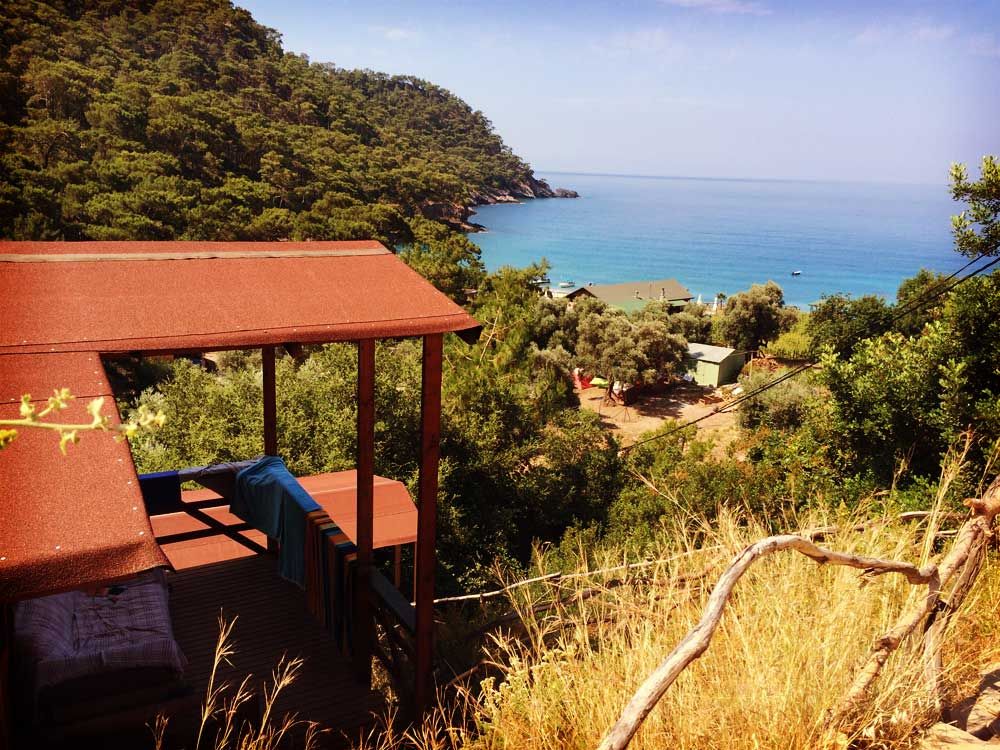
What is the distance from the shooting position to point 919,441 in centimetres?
853

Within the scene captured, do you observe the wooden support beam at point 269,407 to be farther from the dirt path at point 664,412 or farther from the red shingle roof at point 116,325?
the dirt path at point 664,412

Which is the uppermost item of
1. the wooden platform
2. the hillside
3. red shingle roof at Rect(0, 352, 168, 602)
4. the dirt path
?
the hillside

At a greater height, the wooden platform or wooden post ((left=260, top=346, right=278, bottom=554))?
wooden post ((left=260, top=346, right=278, bottom=554))

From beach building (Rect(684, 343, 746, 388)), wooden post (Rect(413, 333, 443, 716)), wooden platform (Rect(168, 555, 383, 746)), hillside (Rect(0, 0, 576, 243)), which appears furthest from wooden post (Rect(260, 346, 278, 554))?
beach building (Rect(684, 343, 746, 388))

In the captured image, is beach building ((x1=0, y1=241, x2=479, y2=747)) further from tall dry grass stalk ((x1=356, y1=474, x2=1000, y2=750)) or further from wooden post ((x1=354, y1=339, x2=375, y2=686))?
tall dry grass stalk ((x1=356, y1=474, x2=1000, y2=750))

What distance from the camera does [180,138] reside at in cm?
3061

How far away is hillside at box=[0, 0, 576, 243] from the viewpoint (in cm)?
2444

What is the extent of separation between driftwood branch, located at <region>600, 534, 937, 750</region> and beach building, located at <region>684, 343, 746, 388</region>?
97.5 feet

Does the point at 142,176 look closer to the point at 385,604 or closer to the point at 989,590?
the point at 385,604

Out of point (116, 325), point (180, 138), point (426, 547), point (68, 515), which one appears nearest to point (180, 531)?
point (426, 547)

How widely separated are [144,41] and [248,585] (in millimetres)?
42853

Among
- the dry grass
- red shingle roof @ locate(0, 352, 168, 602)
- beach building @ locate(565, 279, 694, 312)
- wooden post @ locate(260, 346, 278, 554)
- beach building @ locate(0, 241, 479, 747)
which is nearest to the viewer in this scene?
red shingle roof @ locate(0, 352, 168, 602)

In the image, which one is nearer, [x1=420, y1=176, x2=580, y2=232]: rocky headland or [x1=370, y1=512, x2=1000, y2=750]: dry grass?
[x1=370, y1=512, x2=1000, y2=750]: dry grass

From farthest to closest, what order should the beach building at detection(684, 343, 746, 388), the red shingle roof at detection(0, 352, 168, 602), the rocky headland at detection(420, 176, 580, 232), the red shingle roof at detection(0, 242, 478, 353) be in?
the rocky headland at detection(420, 176, 580, 232), the beach building at detection(684, 343, 746, 388), the red shingle roof at detection(0, 242, 478, 353), the red shingle roof at detection(0, 352, 168, 602)
